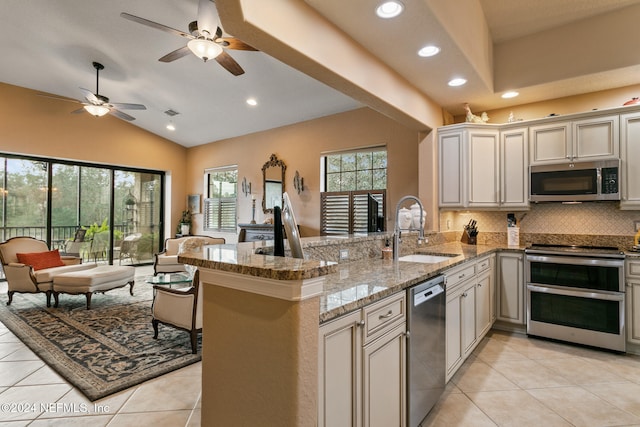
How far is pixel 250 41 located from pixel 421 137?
2.80m

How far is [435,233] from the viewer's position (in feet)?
12.8

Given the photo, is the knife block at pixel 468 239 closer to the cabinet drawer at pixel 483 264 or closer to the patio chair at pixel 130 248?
the cabinet drawer at pixel 483 264

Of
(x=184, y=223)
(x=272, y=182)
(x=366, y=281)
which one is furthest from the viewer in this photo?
(x=184, y=223)

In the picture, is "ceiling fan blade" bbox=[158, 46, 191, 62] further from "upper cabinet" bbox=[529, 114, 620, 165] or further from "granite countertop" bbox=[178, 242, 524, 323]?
"upper cabinet" bbox=[529, 114, 620, 165]

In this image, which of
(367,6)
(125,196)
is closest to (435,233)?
(367,6)

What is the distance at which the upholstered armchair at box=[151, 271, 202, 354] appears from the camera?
294 cm

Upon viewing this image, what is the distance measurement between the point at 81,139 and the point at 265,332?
7.31 metres

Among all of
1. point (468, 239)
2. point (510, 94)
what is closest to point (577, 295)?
point (468, 239)

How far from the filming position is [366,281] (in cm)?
182

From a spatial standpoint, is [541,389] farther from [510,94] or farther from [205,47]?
[205,47]

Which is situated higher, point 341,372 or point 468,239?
point 468,239

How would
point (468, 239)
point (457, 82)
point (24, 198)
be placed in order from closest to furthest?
point (457, 82) → point (468, 239) → point (24, 198)

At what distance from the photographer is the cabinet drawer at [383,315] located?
148cm

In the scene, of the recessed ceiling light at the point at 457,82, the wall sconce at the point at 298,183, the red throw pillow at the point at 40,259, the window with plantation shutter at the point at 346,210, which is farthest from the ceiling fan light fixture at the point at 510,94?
the red throw pillow at the point at 40,259
